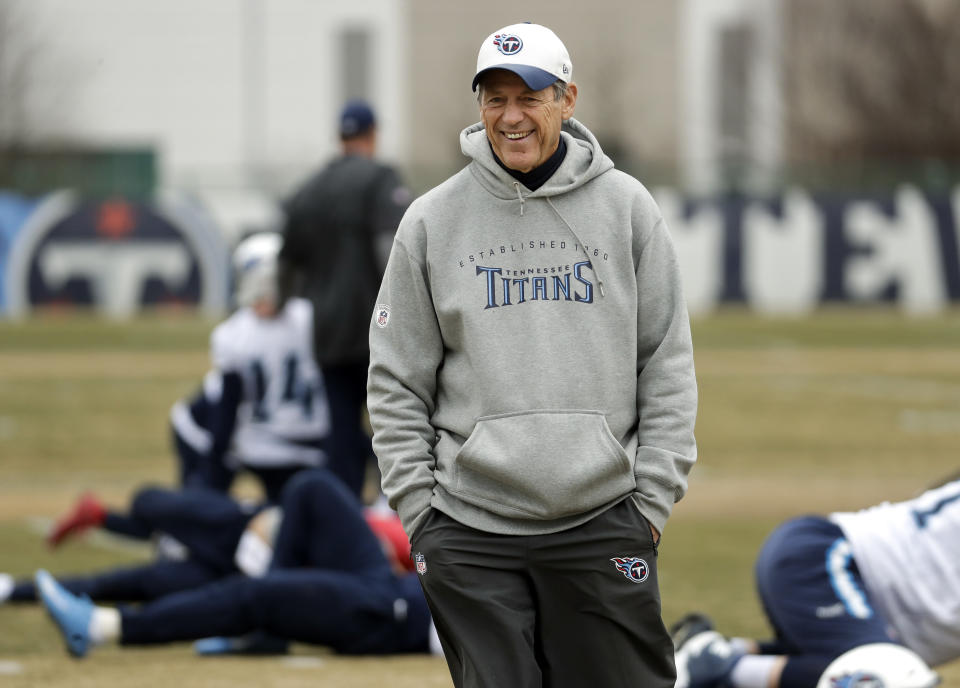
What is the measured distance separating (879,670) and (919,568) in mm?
461

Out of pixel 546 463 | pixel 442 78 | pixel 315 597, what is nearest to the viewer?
pixel 546 463

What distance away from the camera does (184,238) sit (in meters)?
26.9

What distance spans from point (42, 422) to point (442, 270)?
11503 millimetres

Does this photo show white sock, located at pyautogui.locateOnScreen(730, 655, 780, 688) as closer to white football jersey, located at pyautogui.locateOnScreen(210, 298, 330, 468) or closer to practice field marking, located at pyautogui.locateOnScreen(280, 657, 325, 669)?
practice field marking, located at pyautogui.locateOnScreen(280, 657, 325, 669)

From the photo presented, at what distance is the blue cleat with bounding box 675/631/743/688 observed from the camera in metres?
5.28

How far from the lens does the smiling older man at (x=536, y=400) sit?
12.1ft

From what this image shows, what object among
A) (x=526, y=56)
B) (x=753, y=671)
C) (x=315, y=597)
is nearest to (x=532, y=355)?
(x=526, y=56)

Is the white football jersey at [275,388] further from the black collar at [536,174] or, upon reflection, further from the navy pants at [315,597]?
the black collar at [536,174]

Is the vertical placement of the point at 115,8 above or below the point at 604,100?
above

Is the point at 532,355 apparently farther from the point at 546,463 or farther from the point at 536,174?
the point at 536,174

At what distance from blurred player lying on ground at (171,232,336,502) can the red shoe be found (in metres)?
0.45

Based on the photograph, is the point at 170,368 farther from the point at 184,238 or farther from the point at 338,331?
the point at 338,331

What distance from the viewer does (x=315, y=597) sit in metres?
5.67

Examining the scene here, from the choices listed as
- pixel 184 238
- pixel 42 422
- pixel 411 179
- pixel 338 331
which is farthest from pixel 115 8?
pixel 338 331
